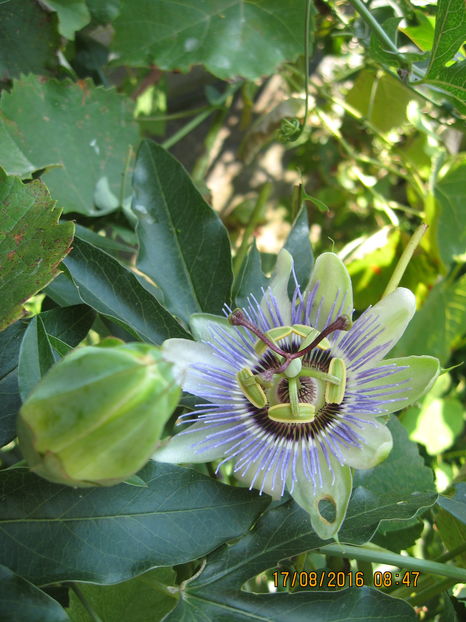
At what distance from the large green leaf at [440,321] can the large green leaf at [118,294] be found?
824 mm

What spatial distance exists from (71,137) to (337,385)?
730 mm

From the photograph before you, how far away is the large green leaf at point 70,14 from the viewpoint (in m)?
1.11

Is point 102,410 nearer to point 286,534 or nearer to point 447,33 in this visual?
point 286,534

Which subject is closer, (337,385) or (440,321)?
(337,385)

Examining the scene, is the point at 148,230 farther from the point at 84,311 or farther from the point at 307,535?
the point at 307,535

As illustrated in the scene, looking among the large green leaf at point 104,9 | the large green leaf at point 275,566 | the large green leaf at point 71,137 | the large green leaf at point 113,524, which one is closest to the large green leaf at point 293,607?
the large green leaf at point 275,566

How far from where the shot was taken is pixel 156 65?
1.20 m

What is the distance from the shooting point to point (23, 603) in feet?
2.04

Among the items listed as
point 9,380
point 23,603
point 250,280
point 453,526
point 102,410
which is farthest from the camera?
point 453,526

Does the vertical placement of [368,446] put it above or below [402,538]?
above

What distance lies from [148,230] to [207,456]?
31 cm

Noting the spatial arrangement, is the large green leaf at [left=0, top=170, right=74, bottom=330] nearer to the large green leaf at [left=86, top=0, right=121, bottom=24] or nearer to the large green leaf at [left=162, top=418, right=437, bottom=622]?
the large green leaf at [left=162, top=418, right=437, bottom=622]

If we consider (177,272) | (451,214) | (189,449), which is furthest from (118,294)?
(451,214)

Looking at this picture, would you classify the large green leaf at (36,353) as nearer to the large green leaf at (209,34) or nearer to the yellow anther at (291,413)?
the yellow anther at (291,413)
